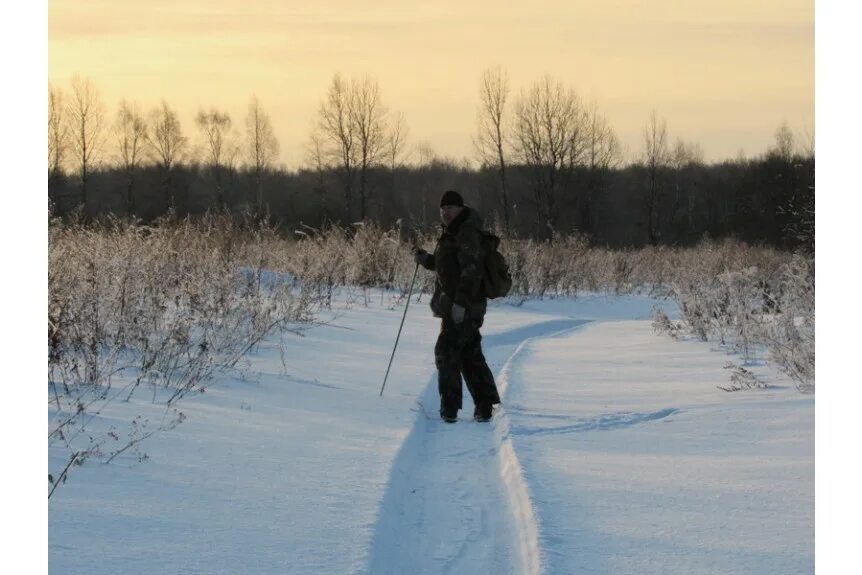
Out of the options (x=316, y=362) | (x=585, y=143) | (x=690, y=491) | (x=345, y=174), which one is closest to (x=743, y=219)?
(x=585, y=143)

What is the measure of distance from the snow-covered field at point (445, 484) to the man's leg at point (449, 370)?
185 mm

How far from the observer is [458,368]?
7.79 meters

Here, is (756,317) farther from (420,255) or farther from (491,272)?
(420,255)

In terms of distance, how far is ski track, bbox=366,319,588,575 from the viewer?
4219 mm

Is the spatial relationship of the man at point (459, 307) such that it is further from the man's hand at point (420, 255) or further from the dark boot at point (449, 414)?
the man's hand at point (420, 255)

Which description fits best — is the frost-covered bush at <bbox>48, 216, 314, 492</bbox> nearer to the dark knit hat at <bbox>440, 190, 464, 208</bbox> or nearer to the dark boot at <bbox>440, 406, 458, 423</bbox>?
the dark boot at <bbox>440, 406, 458, 423</bbox>

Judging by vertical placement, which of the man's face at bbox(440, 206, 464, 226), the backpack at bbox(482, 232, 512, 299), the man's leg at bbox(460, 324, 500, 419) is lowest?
the man's leg at bbox(460, 324, 500, 419)

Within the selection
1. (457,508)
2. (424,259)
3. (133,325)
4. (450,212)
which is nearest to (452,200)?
(450,212)

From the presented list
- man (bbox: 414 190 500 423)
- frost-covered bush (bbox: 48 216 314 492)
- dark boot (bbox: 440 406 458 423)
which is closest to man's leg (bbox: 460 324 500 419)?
man (bbox: 414 190 500 423)

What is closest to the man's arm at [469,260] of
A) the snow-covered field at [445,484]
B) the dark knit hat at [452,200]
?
the dark knit hat at [452,200]

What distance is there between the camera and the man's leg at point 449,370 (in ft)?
25.3

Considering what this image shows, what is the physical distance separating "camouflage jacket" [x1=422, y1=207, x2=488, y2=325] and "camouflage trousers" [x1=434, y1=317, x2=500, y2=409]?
138 millimetres
